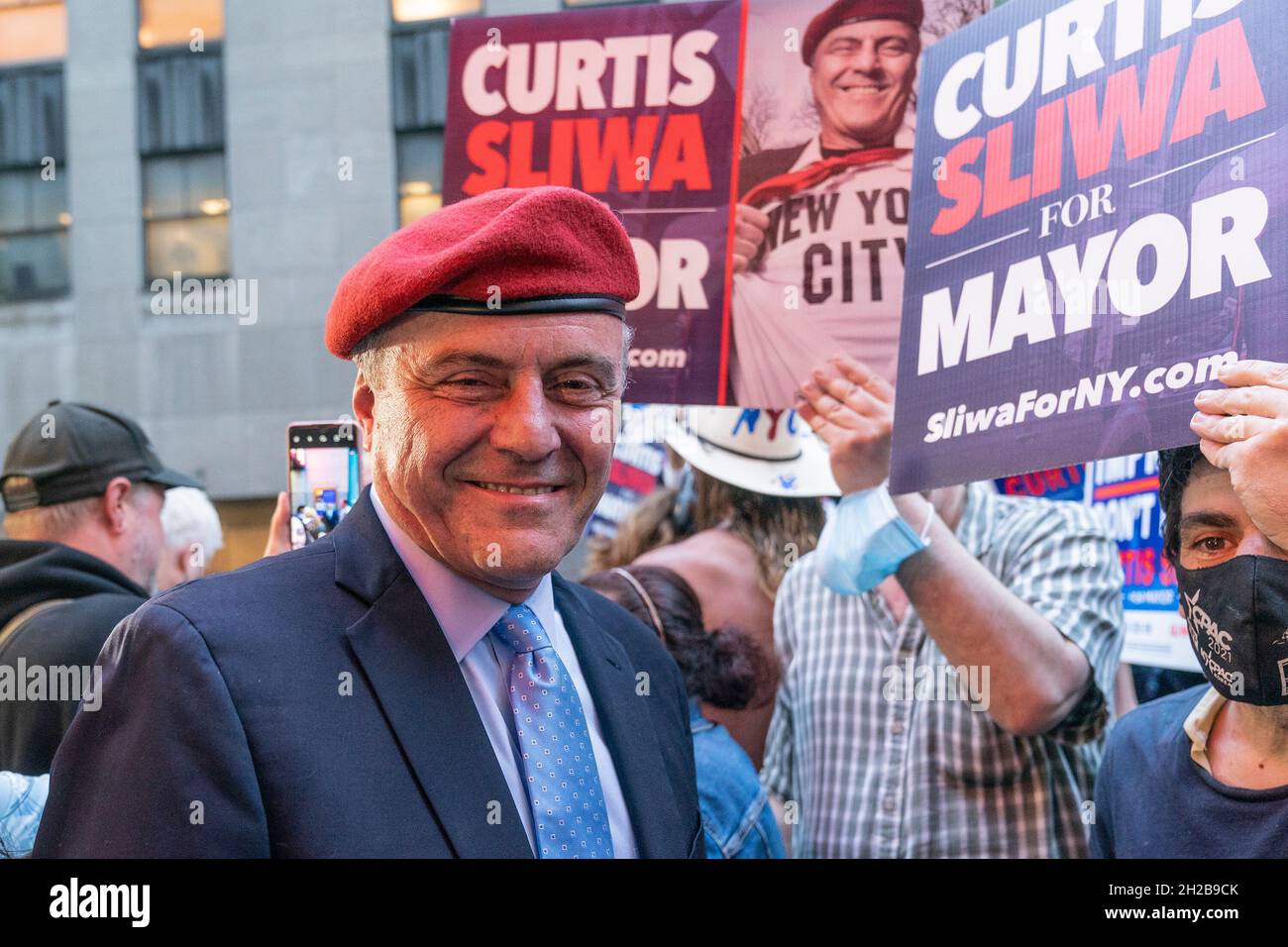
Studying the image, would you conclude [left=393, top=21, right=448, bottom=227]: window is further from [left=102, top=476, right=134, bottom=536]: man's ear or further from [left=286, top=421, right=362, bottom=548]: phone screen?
[left=102, top=476, right=134, bottom=536]: man's ear

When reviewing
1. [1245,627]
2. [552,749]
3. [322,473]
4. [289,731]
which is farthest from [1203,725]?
[322,473]

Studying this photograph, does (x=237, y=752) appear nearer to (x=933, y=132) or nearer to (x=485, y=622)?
(x=485, y=622)

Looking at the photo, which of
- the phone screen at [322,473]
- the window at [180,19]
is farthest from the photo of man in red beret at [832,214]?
the window at [180,19]

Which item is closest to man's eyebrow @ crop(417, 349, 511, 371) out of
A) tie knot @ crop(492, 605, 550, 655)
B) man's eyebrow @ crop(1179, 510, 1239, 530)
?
tie knot @ crop(492, 605, 550, 655)

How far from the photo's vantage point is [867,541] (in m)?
2.35

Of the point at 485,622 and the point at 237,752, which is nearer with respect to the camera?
the point at 237,752

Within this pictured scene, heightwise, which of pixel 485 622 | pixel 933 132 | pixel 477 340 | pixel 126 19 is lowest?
pixel 485 622

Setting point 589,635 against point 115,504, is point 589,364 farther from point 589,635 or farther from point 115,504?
point 115,504

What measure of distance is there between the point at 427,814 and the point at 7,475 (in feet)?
5.74

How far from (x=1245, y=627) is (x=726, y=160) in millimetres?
1323

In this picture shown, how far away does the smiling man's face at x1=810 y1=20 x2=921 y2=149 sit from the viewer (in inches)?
96.0

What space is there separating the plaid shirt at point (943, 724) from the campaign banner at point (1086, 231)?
0.43m
